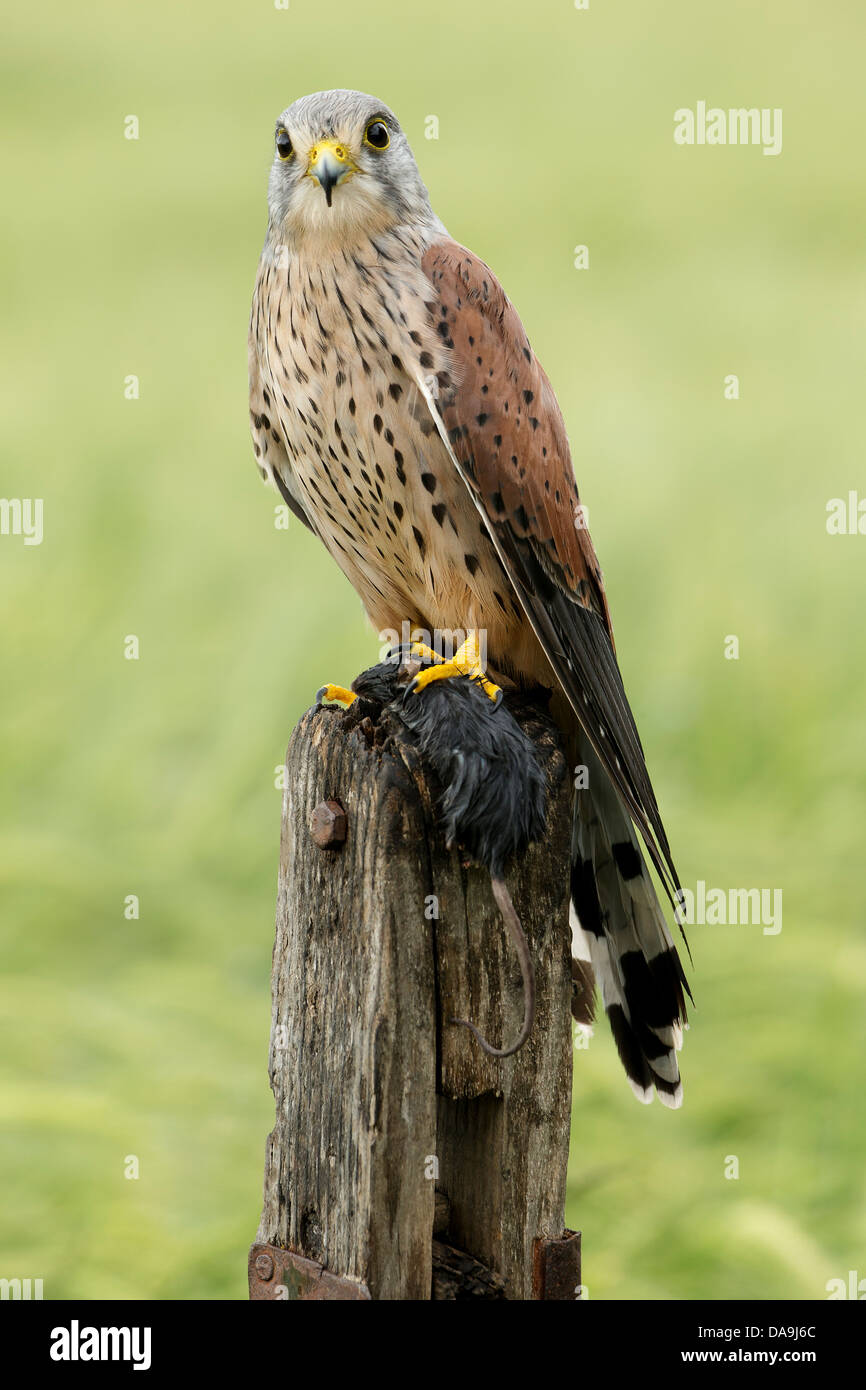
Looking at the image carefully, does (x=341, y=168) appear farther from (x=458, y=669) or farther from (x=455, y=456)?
(x=458, y=669)

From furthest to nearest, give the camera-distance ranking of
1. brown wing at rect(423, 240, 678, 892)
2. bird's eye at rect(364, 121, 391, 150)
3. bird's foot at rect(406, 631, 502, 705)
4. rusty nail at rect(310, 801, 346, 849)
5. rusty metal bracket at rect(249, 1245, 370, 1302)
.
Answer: bird's eye at rect(364, 121, 391, 150)
brown wing at rect(423, 240, 678, 892)
bird's foot at rect(406, 631, 502, 705)
rusty nail at rect(310, 801, 346, 849)
rusty metal bracket at rect(249, 1245, 370, 1302)

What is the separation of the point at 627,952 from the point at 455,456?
4.51 feet

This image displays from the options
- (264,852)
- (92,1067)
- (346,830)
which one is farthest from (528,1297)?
(264,852)

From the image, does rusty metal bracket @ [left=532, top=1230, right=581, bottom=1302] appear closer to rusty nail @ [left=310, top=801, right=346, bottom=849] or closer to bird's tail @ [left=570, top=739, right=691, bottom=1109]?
bird's tail @ [left=570, top=739, right=691, bottom=1109]

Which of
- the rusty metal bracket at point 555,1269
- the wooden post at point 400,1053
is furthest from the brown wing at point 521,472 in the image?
the rusty metal bracket at point 555,1269

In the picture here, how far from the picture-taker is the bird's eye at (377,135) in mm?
3766

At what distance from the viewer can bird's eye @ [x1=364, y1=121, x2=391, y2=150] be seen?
148 inches

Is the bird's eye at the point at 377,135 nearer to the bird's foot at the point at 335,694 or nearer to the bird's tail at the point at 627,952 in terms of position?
the bird's foot at the point at 335,694

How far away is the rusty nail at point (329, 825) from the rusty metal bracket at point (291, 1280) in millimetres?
847

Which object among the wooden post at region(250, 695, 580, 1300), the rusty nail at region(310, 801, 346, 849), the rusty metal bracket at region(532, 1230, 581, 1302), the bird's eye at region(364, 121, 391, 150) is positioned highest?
the bird's eye at region(364, 121, 391, 150)

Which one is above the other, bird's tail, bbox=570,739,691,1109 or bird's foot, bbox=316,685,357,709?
bird's foot, bbox=316,685,357,709

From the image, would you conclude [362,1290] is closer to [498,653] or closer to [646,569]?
[498,653]

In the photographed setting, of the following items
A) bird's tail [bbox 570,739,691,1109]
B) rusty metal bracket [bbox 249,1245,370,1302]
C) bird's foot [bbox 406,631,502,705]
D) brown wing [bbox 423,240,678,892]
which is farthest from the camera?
brown wing [bbox 423,240,678,892]

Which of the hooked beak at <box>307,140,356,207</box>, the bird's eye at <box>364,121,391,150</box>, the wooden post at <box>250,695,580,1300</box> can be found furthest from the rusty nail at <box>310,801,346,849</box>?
the bird's eye at <box>364,121,391,150</box>
